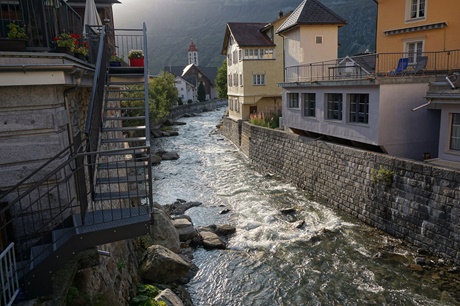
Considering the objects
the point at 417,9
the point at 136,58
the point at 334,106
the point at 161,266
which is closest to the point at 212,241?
the point at 161,266

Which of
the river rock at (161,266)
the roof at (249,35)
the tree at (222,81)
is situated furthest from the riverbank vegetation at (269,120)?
the tree at (222,81)

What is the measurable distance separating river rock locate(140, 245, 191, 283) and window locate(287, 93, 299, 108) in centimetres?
1517

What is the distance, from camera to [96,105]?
7492 mm

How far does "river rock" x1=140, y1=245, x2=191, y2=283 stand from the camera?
1068cm

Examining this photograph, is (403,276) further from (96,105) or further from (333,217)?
(96,105)

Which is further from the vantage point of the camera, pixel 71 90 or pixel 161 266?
pixel 161 266

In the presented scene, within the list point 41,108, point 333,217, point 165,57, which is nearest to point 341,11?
point 165,57

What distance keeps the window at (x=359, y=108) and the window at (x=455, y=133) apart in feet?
12.0

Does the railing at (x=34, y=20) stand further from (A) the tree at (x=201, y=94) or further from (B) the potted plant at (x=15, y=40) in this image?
(A) the tree at (x=201, y=94)

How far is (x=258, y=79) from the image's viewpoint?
3725 cm

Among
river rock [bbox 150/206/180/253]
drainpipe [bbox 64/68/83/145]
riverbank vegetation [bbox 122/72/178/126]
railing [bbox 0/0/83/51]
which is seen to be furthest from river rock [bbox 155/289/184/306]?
riverbank vegetation [bbox 122/72/178/126]

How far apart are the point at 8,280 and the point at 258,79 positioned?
33.9 m

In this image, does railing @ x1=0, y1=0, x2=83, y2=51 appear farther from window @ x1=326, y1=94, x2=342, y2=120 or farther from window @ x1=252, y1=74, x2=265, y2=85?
window @ x1=252, y1=74, x2=265, y2=85

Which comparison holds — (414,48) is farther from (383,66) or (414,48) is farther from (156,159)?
(156,159)
